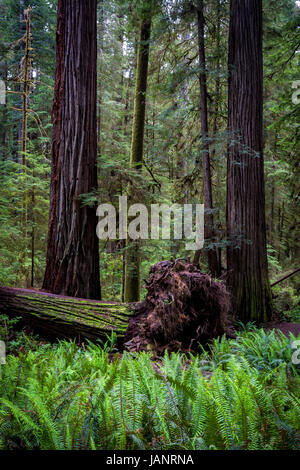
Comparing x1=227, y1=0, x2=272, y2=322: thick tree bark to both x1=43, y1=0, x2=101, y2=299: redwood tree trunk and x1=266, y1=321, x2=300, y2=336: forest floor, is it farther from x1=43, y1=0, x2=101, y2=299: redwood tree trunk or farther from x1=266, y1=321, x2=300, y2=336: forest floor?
x1=43, y1=0, x2=101, y2=299: redwood tree trunk

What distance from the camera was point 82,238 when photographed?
212 inches

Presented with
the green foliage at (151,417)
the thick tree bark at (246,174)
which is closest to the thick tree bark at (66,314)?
the green foliage at (151,417)

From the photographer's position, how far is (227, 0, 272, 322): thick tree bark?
19.1 ft

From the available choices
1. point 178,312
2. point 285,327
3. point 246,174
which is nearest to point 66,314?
point 178,312

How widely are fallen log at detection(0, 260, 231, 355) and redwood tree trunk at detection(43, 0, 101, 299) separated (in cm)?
83

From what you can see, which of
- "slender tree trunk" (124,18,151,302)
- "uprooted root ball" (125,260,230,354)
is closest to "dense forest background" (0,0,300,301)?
"slender tree trunk" (124,18,151,302)

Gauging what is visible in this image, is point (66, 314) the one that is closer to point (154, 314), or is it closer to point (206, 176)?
point (154, 314)

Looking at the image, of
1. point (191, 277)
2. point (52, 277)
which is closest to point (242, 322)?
point (191, 277)

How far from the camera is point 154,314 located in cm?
392

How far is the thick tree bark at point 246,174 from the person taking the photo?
581 centimetres

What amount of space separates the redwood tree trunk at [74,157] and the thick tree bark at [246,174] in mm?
2707

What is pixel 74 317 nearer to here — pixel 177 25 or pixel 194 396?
pixel 194 396

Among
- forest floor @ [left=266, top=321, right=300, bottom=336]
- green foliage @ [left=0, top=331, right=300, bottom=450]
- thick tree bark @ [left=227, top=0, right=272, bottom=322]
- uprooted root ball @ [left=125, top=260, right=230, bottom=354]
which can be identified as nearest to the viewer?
green foliage @ [left=0, top=331, right=300, bottom=450]

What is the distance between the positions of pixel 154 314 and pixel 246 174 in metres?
3.59
